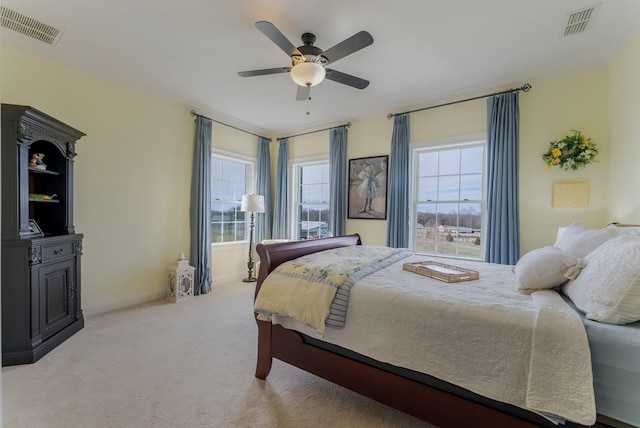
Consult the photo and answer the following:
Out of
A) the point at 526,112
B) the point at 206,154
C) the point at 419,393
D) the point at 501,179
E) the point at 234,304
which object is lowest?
the point at 234,304

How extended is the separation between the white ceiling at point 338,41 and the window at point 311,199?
165cm

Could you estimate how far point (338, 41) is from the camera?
277 centimetres

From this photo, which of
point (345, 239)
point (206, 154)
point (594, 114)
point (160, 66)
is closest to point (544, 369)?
point (345, 239)

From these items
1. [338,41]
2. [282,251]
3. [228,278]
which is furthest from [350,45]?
[228,278]

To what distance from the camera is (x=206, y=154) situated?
4.50m

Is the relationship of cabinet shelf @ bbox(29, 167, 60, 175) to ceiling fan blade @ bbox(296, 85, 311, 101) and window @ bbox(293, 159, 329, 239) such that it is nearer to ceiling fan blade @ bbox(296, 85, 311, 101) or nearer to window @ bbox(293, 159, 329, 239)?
ceiling fan blade @ bbox(296, 85, 311, 101)

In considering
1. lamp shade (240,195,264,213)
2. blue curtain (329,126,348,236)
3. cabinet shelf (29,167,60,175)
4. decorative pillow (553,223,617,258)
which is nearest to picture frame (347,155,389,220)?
blue curtain (329,126,348,236)

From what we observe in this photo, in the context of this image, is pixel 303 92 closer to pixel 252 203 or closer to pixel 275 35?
pixel 275 35

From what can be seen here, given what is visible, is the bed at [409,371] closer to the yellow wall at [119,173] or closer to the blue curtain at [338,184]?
the blue curtain at [338,184]

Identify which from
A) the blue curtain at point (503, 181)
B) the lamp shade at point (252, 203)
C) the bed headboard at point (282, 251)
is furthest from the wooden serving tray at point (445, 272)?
the lamp shade at point (252, 203)

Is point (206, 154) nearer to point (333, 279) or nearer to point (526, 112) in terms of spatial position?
point (333, 279)

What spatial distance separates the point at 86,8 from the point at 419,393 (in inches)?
146

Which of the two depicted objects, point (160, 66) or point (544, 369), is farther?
point (160, 66)

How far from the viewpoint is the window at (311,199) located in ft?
17.5
